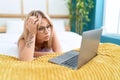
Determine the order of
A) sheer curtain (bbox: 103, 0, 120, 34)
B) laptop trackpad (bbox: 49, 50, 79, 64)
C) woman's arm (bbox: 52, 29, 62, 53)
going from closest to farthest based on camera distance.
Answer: laptop trackpad (bbox: 49, 50, 79, 64) → woman's arm (bbox: 52, 29, 62, 53) → sheer curtain (bbox: 103, 0, 120, 34)

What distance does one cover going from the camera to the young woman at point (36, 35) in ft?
4.66

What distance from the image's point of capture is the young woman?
1.42 meters

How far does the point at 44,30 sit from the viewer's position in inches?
60.2

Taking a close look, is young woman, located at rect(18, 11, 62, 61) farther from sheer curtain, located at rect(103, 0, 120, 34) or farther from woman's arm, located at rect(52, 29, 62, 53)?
sheer curtain, located at rect(103, 0, 120, 34)

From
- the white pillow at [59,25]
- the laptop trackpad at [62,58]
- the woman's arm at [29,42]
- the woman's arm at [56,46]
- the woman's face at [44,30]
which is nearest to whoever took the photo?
the laptop trackpad at [62,58]

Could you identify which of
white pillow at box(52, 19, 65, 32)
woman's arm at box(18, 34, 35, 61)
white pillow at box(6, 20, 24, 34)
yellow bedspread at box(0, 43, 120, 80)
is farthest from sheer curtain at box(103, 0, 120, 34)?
yellow bedspread at box(0, 43, 120, 80)

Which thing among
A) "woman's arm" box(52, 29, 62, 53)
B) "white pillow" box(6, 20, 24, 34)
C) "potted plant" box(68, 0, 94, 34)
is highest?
"potted plant" box(68, 0, 94, 34)

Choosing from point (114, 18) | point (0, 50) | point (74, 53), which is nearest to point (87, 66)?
point (74, 53)

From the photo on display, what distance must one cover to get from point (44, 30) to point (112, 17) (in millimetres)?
1687

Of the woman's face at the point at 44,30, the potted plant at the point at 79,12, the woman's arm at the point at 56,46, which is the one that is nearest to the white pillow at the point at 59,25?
the potted plant at the point at 79,12

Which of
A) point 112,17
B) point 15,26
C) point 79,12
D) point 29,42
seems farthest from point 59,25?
point 29,42

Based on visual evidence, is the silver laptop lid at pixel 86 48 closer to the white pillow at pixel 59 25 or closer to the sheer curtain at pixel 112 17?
the sheer curtain at pixel 112 17

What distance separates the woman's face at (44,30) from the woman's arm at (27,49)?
94 millimetres

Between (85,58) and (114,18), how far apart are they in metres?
2.01
